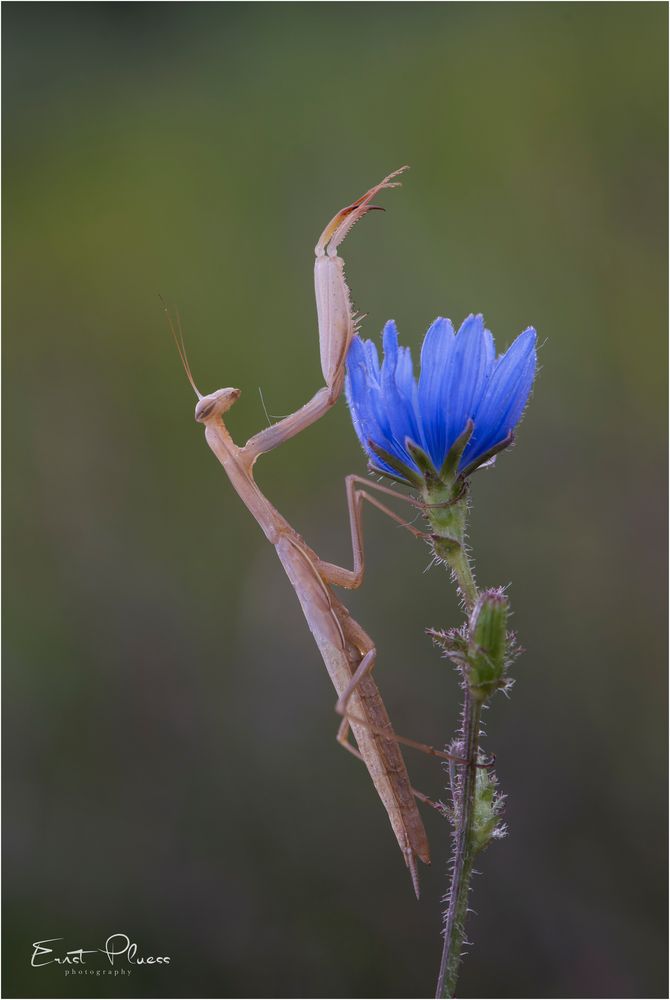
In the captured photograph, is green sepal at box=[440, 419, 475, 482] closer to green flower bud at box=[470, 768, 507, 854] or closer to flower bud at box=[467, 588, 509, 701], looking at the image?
flower bud at box=[467, 588, 509, 701]

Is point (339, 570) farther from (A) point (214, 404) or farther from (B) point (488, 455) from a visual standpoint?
(B) point (488, 455)

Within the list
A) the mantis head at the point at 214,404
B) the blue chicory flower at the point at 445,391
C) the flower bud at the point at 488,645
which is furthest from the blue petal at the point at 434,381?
the mantis head at the point at 214,404

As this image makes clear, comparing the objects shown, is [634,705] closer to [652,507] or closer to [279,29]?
[652,507]

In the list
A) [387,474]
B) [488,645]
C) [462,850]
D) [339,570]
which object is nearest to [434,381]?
[387,474]

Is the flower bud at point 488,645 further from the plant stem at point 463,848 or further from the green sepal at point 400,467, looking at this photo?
the green sepal at point 400,467

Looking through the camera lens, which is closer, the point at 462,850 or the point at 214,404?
→ the point at 462,850

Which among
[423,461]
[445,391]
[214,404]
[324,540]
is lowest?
[423,461]
